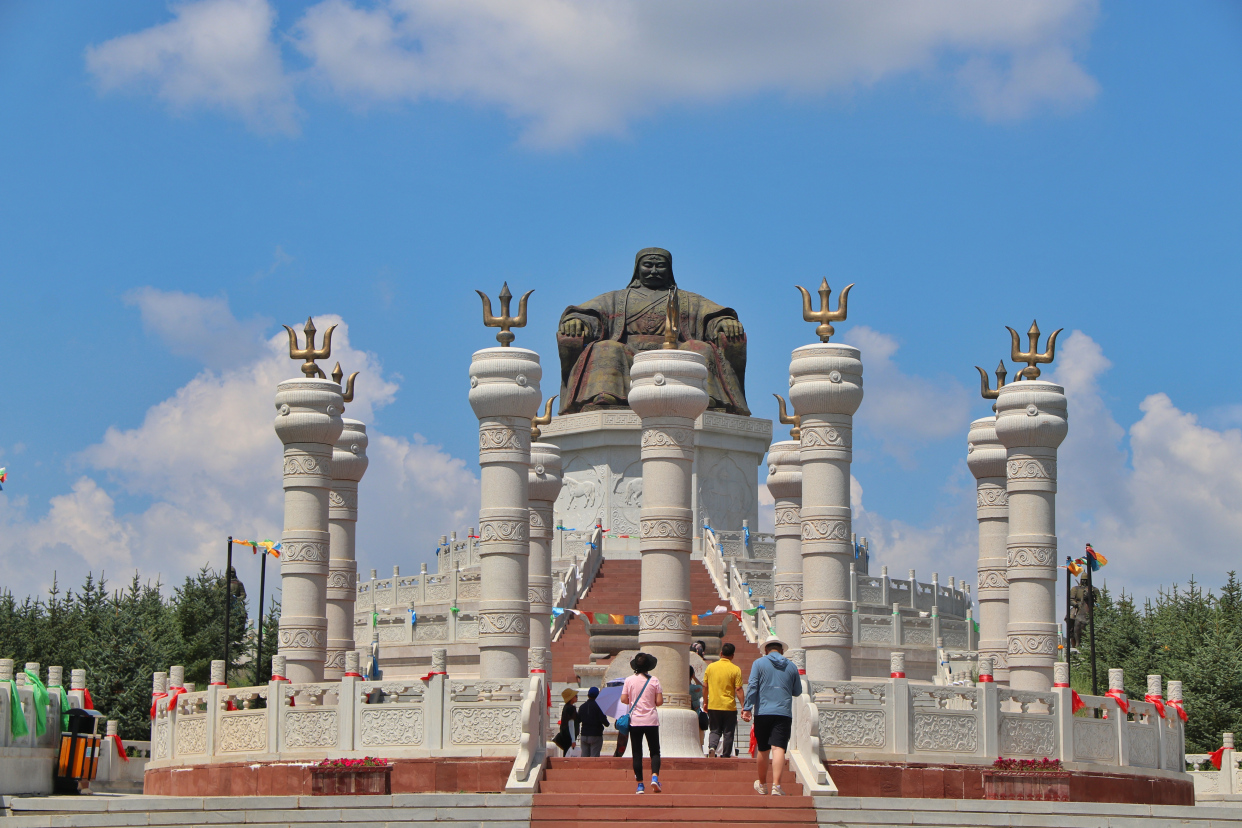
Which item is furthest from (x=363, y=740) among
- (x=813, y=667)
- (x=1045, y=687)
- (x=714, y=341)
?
(x=714, y=341)

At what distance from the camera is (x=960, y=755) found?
18.7 m

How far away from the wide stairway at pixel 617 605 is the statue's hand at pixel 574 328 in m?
9.93

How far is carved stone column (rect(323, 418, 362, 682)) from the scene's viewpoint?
27125 millimetres

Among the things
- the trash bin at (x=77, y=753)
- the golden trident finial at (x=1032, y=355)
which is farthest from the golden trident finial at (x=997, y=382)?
the trash bin at (x=77, y=753)

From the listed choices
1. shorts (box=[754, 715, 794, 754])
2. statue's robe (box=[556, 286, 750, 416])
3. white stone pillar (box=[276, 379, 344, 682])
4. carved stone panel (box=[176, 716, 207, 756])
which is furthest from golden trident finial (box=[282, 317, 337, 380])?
statue's robe (box=[556, 286, 750, 416])

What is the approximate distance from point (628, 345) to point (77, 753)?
83.7 feet

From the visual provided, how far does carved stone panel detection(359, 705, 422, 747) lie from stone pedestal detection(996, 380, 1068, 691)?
899 centimetres

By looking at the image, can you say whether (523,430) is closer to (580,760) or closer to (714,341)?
(580,760)

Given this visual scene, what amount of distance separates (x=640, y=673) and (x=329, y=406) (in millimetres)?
9241

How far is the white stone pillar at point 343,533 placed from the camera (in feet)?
89.0

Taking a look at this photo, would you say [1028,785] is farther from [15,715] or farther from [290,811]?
[15,715]

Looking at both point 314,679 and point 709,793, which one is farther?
point 314,679

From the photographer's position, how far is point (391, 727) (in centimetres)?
1862

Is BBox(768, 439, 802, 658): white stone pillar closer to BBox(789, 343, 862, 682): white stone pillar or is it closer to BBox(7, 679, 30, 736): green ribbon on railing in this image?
BBox(789, 343, 862, 682): white stone pillar
